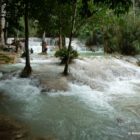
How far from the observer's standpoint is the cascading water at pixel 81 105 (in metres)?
7.73

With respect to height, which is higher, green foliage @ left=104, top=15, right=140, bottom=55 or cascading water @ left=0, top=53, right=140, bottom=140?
green foliage @ left=104, top=15, right=140, bottom=55

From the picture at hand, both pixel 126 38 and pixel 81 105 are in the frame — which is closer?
pixel 81 105

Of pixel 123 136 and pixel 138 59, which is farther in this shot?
pixel 138 59

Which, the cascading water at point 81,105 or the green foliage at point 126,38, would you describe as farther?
the green foliage at point 126,38

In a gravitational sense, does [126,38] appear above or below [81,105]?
above

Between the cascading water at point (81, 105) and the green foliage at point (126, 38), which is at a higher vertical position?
the green foliage at point (126, 38)

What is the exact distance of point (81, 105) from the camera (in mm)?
10133

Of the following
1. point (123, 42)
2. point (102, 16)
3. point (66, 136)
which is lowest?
point (66, 136)

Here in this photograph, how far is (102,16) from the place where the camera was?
44.8ft

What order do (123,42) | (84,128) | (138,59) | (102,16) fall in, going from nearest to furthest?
(84,128), (102,16), (138,59), (123,42)

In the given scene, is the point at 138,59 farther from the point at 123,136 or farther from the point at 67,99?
the point at 123,136

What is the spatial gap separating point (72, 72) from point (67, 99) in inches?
133

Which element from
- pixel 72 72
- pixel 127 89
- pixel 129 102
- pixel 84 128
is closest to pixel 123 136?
pixel 84 128

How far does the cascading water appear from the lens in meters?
7.73
